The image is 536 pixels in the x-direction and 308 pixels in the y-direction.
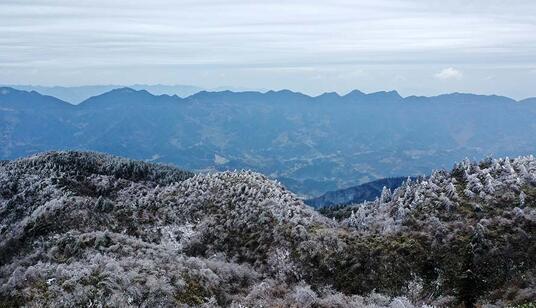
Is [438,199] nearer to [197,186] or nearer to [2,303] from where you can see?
[197,186]

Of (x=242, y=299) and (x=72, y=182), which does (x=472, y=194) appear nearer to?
(x=242, y=299)

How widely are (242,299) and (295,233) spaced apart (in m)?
17.4

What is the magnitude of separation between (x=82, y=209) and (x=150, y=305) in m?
45.8

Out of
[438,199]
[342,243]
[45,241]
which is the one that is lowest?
[45,241]

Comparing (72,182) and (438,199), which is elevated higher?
(438,199)

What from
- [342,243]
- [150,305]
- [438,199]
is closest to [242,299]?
[150,305]

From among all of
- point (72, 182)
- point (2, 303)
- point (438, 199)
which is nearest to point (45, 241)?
point (2, 303)

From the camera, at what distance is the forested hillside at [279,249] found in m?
50.4

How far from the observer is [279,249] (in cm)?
6662

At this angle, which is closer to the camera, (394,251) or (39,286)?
(39,286)

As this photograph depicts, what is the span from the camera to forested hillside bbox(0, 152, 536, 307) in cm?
5038

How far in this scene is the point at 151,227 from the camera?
85.4 meters

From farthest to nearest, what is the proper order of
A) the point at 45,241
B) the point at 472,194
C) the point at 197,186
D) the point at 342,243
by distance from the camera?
the point at 197,186 → the point at 45,241 → the point at 472,194 → the point at 342,243

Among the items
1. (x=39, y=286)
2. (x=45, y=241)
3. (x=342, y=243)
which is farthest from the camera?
(x=45, y=241)
